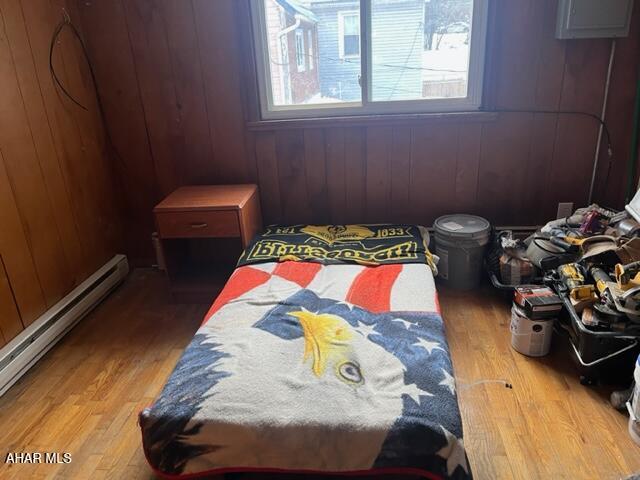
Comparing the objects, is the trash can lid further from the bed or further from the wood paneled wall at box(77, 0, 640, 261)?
the bed

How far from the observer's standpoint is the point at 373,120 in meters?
2.48

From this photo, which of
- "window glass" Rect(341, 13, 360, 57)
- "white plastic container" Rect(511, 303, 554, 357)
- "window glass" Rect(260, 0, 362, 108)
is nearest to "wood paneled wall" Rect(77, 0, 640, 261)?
"window glass" Rect(260, 0, 362, 108)

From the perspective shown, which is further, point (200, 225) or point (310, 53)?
point (310, 53)

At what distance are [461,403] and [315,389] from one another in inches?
25.4

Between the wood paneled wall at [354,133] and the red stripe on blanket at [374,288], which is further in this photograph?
the wood paneled wall at [354,133]

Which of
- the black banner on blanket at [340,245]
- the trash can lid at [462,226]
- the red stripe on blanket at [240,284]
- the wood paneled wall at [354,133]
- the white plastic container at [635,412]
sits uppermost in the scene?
the wood paneled wall at [354,133]

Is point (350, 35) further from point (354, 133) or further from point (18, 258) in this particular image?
point (18, 258)

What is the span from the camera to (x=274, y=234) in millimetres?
2492

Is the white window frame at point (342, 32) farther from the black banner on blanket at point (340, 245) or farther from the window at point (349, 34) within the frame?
the black banner on blanket at point (340, 245)

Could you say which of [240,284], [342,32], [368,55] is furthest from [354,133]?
[240,284]

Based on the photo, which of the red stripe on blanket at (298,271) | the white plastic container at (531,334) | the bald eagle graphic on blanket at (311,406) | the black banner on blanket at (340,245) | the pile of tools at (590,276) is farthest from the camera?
the black banner on blanket at (340,245)

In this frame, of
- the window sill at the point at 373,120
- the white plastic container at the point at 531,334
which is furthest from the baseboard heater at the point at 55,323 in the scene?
the white plastic container at the point at 531,334

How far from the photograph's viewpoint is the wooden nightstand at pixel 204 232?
90.3 inches

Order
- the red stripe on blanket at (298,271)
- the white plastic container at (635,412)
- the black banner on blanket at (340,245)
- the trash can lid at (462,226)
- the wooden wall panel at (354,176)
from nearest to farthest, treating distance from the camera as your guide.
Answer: the white plastic container at (635,412), the red stripe on blanket at (298,271), the black banner on blanket at (340,245), the trash can lid at (462,226), the wooden wall panel at (354,176)
